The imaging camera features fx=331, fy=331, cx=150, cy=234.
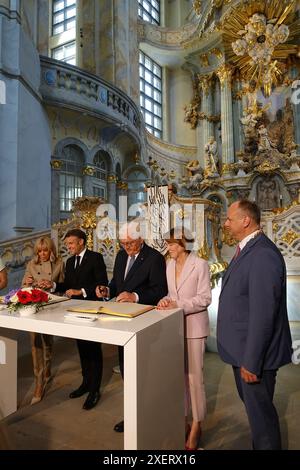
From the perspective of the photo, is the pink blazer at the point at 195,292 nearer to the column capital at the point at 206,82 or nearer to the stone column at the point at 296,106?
the stone column at the point at 296,106

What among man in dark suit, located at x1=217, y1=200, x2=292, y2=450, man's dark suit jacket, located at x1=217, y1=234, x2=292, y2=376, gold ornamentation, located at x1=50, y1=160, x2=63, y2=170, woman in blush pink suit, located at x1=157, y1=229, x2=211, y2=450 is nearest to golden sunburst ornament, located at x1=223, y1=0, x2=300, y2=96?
gold ornamentation, located at x1=50, y1=160, x2=63, y2=170

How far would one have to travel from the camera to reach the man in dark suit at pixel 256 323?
1.90m

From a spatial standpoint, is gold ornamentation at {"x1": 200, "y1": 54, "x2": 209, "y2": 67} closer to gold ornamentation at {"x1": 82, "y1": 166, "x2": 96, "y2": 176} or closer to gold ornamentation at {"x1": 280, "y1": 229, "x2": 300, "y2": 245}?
gold ornamentation at {"x1": 82, "y1": 166, "x2": 96, "y2": 176}

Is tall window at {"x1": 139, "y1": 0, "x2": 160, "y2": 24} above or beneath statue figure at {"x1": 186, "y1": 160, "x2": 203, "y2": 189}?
above

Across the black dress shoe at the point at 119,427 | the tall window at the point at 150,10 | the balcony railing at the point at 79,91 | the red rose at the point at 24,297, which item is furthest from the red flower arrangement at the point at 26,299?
the tall window at the point at 150,10

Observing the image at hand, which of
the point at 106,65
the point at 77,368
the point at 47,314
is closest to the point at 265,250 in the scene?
the point at 47,314

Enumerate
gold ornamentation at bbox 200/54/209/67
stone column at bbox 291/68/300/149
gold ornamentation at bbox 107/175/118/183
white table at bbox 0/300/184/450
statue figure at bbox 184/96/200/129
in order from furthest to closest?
1. statue figure at bbox 184/96/200/129
2. gold ornamentation at bbox 200/54/209/67
3. stone column at bbox 291/68/300/149
4. gold ornamentation at bbox 107/175/118/183
5. white table at bbox 0/300/184/450

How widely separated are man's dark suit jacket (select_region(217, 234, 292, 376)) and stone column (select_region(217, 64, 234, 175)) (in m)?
14.5

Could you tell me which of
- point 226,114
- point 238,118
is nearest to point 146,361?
point 226,114

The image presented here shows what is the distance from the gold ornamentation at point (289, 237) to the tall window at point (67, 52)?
436 inches

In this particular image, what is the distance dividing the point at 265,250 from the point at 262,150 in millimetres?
13964

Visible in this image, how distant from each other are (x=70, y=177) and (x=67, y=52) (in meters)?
5.83

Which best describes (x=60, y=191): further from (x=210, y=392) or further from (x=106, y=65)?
(x=210, y=392)

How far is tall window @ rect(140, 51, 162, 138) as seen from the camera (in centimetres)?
1642
